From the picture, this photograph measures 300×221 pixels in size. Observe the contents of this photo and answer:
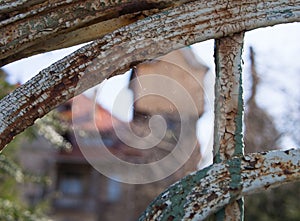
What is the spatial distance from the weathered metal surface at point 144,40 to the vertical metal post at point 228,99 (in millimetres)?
21

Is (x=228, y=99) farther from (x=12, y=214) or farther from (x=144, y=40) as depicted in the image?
(x=12, y=214)

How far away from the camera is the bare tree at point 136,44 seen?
0.74 m

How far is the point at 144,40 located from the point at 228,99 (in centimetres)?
14

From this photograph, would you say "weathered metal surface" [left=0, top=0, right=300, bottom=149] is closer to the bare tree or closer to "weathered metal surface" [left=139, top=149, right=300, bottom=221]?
the bare tree

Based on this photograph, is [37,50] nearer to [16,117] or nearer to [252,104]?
[16,117]

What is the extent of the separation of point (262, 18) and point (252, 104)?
14.8 ft

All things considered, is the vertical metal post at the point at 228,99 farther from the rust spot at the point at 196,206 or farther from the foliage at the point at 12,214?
the foliage at the point at 12,214

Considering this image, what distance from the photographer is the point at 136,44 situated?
780 mm

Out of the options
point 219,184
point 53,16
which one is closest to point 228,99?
point 219,184

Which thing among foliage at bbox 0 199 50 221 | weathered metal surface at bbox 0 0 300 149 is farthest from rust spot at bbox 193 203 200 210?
foliage at bbox 0 199 50 221

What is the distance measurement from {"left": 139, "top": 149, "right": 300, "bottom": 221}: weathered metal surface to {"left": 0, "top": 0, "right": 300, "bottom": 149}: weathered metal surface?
6.7 inches

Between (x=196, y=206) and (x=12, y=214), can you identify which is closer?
→ (x=196, y=206)

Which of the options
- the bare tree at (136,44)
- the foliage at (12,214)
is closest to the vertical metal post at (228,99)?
the bare tree at (136,44)

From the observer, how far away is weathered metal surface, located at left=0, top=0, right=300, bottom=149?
77 cm
